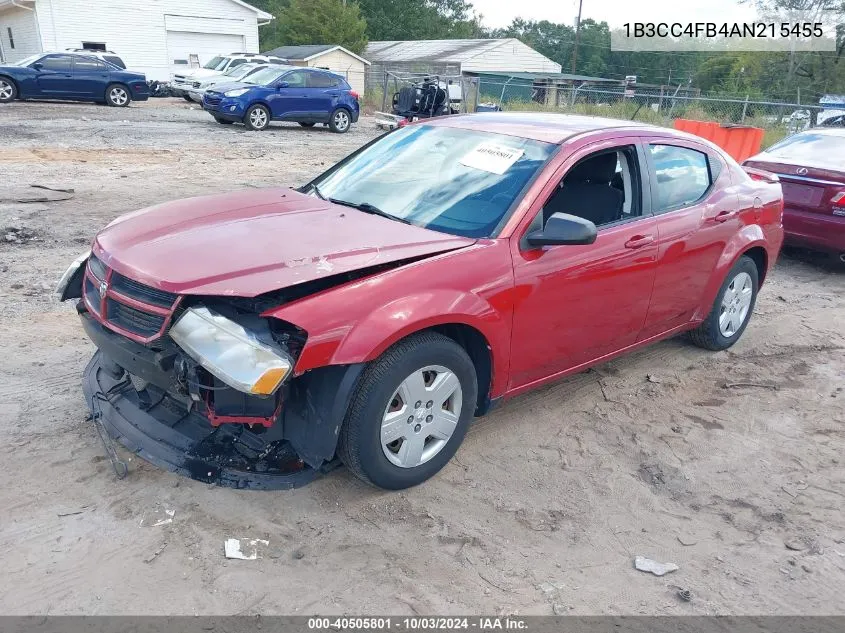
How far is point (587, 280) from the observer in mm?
3918

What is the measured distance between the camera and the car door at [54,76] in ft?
66.7

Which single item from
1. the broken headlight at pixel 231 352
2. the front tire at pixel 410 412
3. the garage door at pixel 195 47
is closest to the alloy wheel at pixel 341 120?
the garage door at pixel 195 47

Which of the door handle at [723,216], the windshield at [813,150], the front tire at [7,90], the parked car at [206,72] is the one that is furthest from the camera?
the parked car at [206,72]

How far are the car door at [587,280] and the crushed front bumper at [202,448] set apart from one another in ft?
4.27

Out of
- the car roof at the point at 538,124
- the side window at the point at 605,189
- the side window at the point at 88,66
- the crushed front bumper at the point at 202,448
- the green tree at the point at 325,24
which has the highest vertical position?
the green tree at the point at 325,24

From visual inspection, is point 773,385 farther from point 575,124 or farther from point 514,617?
point 514,617

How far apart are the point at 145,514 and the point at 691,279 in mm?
3617

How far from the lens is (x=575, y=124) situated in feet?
14.3

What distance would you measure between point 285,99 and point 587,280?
16580 mm

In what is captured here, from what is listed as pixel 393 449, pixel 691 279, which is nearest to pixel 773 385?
pixel 691 279

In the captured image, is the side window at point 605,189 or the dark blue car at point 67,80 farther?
the dark blue car at point 67,80

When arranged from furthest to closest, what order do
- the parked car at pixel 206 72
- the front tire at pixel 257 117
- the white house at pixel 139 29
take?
1. the white house at pixel 139 29
2. the parked car at pixel 206 72
3. the front tire at pixel 257 117

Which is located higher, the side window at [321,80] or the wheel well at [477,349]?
the side window at [321,80]

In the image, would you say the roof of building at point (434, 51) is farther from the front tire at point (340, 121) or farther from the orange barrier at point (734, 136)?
the orange barrier at point (734, 136)
